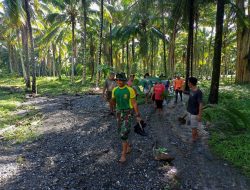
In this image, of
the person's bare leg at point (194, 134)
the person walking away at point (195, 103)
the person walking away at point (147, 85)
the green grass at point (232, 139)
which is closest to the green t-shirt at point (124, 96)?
the person walking away at point (195, 103)

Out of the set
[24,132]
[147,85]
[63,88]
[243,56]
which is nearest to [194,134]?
[24,132]

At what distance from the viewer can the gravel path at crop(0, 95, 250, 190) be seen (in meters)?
5.26

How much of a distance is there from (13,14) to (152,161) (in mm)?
15268

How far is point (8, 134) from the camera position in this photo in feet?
29.9

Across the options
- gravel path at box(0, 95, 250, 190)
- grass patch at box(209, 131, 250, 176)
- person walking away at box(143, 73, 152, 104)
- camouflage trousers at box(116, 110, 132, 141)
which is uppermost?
person walking away at box(143, 73, 152, 104)

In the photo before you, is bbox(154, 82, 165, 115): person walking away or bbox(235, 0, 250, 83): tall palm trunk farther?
bbox(235, 0, 250, 83): tall palm trunk

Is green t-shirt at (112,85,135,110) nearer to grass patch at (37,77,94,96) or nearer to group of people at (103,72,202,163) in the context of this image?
group of people at (103,72,202,163)

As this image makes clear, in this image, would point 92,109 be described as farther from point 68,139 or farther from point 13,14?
point 13,14

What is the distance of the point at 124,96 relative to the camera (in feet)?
19.8

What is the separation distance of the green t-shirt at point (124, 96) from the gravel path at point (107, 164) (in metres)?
1.43

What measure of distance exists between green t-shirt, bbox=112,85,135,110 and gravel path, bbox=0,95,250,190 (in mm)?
1430

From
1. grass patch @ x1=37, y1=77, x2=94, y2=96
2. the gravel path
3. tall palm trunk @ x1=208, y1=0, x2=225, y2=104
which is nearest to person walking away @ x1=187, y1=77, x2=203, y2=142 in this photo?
the gravel path

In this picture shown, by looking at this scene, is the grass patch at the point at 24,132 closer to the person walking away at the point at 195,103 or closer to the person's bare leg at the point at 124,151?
the person's bare leg at the point at 124,151

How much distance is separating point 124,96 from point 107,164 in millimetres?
1732
